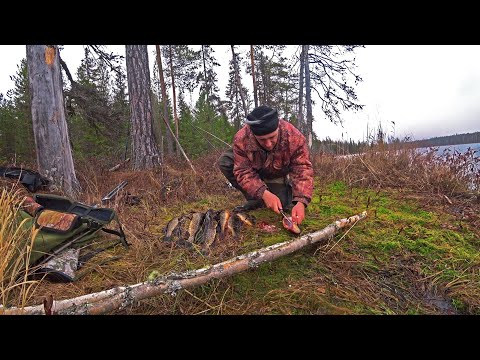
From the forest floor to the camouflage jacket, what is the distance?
418mm

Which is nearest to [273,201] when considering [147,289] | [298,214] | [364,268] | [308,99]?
[298,214]

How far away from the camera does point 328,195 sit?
435 cm

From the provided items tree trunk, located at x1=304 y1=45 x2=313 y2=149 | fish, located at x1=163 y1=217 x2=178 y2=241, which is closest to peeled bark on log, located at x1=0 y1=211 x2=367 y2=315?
fish, located at x1=163 y1=217 x2=178 y2=241

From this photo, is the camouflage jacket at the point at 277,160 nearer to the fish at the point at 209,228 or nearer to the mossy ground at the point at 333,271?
the mossy ground at the point at 333,271

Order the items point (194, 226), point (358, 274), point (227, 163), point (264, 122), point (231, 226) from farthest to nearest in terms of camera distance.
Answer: point (227, 163) → point (194, 226) → point (231, 226) → point (264, 122) → point (358, 274)

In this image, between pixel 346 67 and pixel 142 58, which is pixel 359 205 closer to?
pixel 142 58

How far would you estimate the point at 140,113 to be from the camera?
7004 millimetres

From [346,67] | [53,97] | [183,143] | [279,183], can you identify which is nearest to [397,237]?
[279,183]

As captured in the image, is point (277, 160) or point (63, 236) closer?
point (63, 236)

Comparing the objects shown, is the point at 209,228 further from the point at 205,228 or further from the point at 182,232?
the point at 182,232

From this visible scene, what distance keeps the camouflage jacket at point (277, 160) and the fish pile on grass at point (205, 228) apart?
36 cm

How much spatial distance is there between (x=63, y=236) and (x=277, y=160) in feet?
7.84

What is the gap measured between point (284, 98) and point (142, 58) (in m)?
19.3

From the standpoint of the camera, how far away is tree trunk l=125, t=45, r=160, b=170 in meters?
6.98
